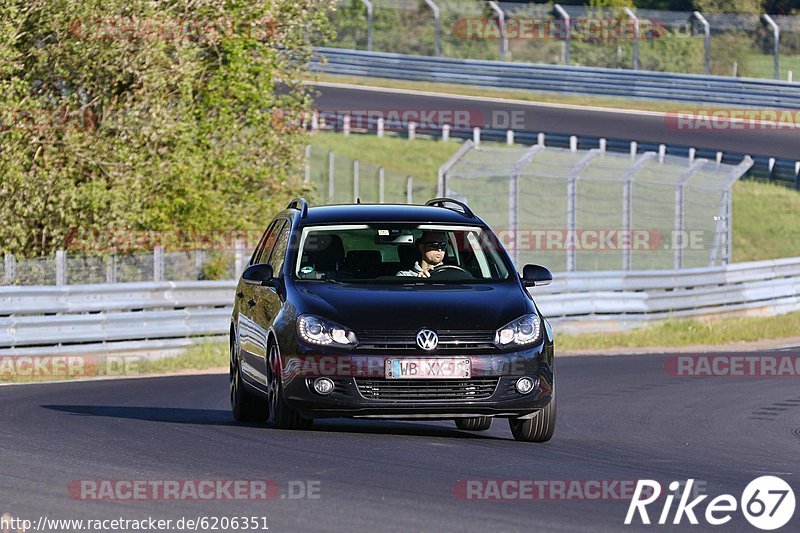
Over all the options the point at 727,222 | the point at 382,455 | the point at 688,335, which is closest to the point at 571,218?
the point at 688,335

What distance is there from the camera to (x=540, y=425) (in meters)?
11.0

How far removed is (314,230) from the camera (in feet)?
38.8

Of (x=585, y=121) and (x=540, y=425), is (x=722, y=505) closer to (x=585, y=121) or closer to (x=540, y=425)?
(x=540, y=425)

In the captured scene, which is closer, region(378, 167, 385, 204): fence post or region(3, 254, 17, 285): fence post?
region(3, 254, 17, 285): fence post

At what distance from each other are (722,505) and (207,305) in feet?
45.0

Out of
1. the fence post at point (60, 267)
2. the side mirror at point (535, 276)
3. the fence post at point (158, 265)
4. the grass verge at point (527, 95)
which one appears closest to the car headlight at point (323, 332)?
the side mirror at point (535, 276)

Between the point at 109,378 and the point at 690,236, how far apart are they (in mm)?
16745

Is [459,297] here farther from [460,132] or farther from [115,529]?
[460,132]

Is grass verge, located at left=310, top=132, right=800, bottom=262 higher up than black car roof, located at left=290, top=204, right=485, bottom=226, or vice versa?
black car roof, located at left=290, top=204, right=485, bottom=226

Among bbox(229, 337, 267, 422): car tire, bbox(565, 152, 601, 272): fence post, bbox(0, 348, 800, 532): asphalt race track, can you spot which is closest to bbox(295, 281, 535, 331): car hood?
bbox(0, 348, 800, 532): asphalt race track

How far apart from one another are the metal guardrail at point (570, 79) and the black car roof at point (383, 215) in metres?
31.1

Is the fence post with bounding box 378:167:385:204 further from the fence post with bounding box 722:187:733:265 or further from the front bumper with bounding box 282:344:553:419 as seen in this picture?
the front bumper with bounding box 282:344:553:419

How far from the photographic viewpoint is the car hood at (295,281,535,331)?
10492 millimetres

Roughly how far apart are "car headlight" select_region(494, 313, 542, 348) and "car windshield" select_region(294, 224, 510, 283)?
2.53ft
